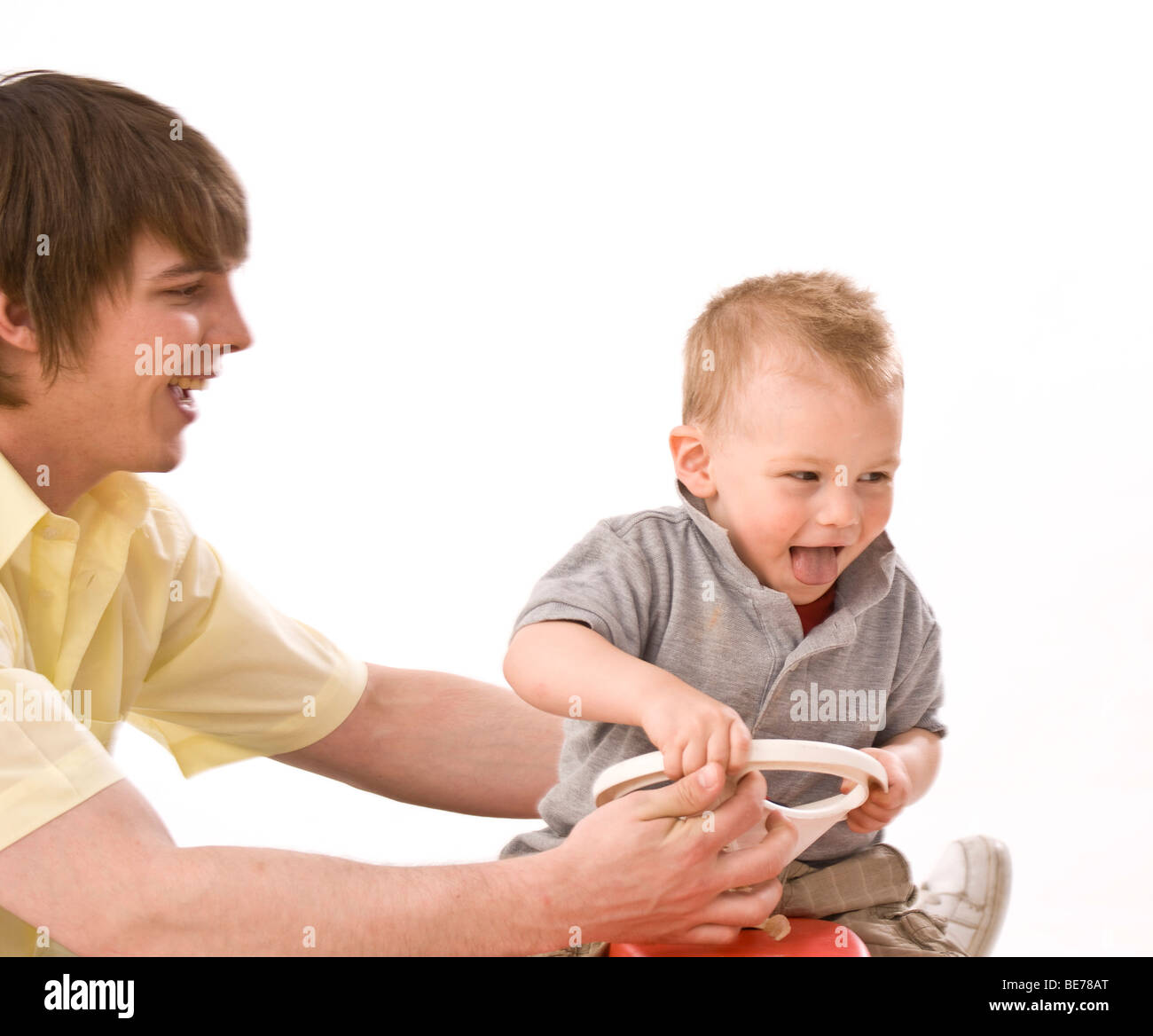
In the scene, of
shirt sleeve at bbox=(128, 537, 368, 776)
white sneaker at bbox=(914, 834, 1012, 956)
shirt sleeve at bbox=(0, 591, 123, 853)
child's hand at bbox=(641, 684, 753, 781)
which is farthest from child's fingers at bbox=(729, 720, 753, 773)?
shirt sleeve at bbox=(128, 537, 368, 776)

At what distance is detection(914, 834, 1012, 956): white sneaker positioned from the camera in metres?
1.69

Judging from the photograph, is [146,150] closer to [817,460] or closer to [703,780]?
[817,460]

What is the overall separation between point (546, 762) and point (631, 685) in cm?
71

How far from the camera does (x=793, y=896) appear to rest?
141 cm

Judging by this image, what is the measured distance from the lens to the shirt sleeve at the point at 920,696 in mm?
1473

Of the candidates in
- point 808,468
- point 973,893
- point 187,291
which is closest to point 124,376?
point 187,291

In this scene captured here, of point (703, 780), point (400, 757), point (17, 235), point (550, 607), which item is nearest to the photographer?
point (703, 780)

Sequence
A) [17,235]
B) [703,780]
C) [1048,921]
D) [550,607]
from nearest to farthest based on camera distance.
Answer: [703,780] → [550,607] → [17,235] → [1048,921]

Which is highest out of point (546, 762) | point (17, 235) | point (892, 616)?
point (17, 235)

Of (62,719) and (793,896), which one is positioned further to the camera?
(793,896)

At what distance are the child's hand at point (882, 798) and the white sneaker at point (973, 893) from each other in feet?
1.32

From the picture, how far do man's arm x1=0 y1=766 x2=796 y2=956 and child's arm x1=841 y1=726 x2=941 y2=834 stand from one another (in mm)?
110

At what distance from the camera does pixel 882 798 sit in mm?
1303
